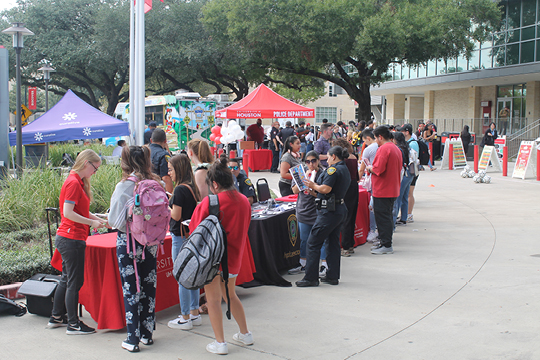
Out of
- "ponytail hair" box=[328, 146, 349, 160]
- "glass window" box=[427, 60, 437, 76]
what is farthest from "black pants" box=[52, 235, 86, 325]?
"glass window" box=[427, 60, 437, 76]

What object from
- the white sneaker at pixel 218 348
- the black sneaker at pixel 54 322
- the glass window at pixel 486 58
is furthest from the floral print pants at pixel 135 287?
the glass window at pixel 486 58

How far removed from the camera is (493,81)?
3141 cm

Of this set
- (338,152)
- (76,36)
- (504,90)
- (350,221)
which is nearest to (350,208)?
(350,221)

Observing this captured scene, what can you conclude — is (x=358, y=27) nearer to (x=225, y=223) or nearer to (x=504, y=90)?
(x=504, y=90)

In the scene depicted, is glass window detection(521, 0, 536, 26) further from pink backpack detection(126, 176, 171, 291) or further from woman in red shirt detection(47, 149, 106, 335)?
woman in red shirt detection(47, 149, 106, 335)

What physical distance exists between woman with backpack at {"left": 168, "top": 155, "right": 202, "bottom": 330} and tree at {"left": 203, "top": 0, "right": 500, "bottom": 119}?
20633 millimetres

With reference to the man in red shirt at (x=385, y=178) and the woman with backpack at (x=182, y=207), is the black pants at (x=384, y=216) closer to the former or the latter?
the man in red shirt at (x=385, y=178)

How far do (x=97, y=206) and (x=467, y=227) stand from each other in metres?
7.23

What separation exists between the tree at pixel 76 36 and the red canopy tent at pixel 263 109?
62.1 ft

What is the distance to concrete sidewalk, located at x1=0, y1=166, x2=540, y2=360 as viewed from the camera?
4.49 meters

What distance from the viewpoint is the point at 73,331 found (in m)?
4.84

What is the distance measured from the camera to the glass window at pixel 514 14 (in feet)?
94.4

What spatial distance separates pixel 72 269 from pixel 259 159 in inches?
591

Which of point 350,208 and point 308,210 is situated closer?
point 308,210
